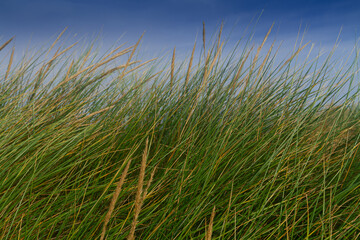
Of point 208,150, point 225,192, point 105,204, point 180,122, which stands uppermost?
point 180,122

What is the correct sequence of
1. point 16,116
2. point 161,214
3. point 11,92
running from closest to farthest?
1. point 161,214
2. point 16,116
3. point 11,92

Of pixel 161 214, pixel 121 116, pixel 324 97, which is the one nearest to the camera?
pixel 161 214

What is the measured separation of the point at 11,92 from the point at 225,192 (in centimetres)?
173

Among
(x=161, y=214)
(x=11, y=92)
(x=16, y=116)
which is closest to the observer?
(x=161, y=214)

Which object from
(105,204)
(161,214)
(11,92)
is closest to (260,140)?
(161,214)

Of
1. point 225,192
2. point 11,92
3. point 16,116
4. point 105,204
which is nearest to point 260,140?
point 225,192

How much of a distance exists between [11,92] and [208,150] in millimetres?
1596

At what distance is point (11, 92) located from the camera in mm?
2248

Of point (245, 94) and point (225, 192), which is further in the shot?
point (245, 94)

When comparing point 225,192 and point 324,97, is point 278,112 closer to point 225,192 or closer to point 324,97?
point 324,97

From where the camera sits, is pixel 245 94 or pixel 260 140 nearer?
pixel 260 140

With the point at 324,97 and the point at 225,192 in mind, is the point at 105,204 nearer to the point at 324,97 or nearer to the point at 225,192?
the point at 225,192

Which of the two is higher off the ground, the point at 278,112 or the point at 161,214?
the point at 278,112

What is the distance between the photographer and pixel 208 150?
4.84 ft
